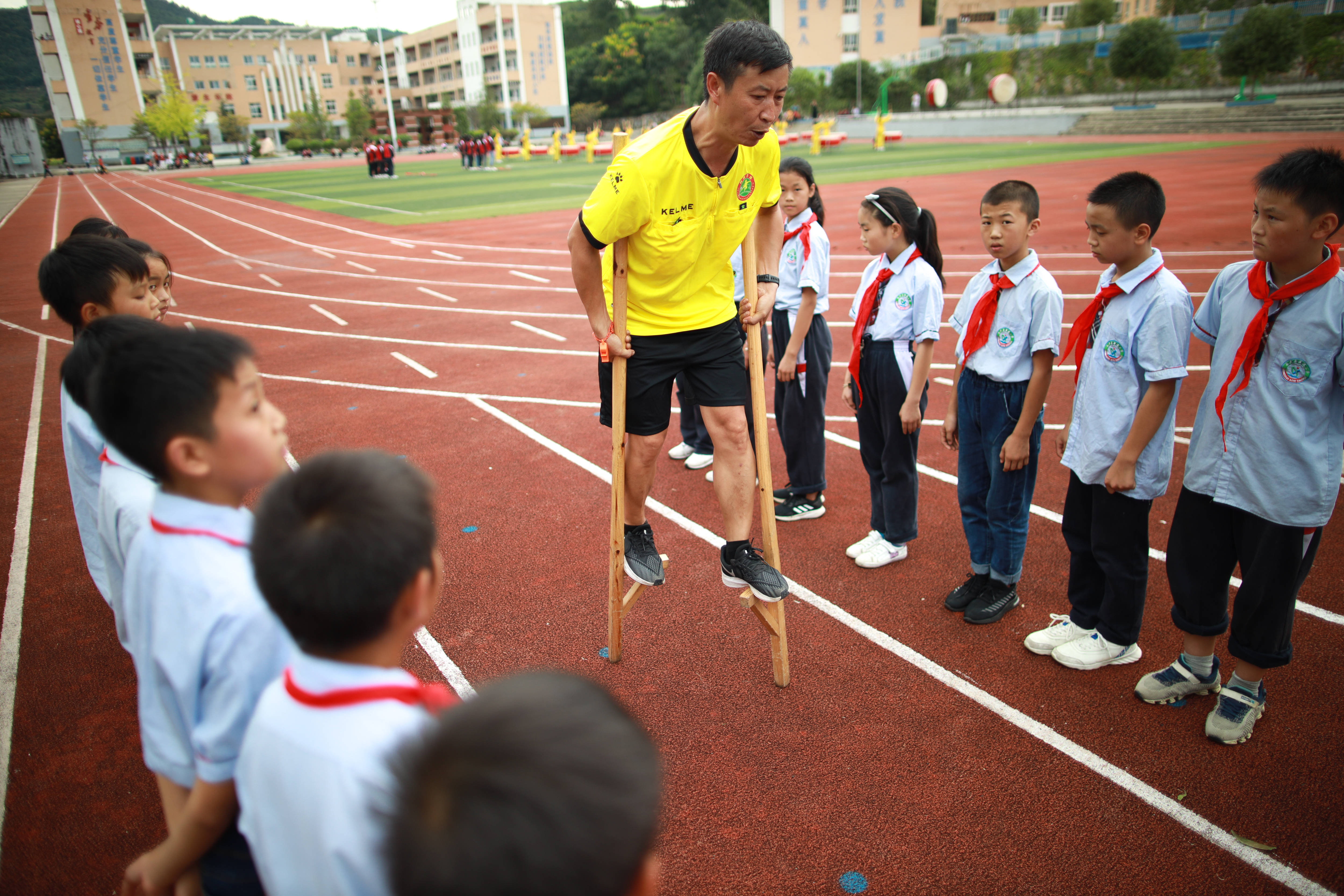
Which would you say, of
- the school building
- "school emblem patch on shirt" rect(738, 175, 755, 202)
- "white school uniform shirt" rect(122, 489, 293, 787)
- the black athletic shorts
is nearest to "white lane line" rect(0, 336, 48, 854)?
"white school uniform shirt" rect(122, 489, 293, 787)

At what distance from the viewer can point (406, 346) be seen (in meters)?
10.4

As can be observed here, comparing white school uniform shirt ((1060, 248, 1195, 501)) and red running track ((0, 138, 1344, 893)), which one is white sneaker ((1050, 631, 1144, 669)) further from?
white school uniform shirt ((1060, 248, 1195, 501))

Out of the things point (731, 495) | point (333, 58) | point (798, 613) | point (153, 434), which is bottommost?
point (798, 613)

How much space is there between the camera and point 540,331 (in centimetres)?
1077

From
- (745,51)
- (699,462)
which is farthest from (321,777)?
(699,462)

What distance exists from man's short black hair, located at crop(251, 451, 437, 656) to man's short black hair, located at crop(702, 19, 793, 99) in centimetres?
252

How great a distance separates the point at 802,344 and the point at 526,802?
4.47 metres

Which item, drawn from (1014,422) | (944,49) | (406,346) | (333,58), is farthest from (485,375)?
(333,58)

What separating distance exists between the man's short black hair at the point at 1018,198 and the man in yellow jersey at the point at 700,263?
1034 millimetres

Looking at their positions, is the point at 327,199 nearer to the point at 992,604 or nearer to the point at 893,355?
the point at 893,355

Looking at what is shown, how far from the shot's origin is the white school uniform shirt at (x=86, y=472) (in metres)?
2.83

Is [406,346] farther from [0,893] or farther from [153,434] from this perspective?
[153,434]

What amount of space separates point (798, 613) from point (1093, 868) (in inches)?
73.6

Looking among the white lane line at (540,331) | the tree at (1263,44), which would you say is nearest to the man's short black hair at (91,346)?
the white lane line at (540,331)
